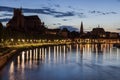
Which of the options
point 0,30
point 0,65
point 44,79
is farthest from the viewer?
point 0,30

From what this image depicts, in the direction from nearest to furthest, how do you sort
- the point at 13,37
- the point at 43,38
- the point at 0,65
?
the point at 0,65 < the point at 13,37 < the point at 43,38

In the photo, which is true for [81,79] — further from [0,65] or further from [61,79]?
[0,65]

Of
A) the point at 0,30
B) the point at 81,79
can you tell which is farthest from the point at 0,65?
the point at 0,30

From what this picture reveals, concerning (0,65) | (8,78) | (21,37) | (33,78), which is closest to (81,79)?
(33,78)

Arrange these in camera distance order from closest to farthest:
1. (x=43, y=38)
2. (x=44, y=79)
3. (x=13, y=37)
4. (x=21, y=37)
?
(x=44, y=79)
(x=13, y=37)
(x=21, y=37)
(x=43, y=38)

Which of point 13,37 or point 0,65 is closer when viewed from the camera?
point 0,65

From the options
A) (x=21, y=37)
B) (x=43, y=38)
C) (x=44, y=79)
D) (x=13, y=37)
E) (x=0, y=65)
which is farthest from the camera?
(x=43, y=38)

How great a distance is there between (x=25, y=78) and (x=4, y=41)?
222 feet

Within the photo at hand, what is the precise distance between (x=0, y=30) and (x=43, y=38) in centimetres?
9733

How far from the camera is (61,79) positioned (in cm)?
2714

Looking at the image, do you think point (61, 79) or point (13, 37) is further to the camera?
point (13, 37)

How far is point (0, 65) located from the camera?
119 ft

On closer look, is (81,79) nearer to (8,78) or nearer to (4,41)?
(8,78)

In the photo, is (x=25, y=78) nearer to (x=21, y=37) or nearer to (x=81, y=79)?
(x=81, y=79)
